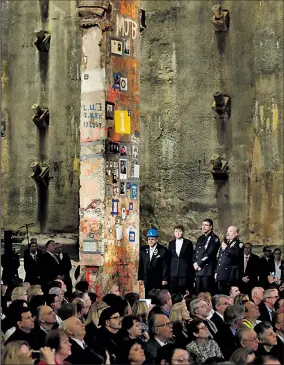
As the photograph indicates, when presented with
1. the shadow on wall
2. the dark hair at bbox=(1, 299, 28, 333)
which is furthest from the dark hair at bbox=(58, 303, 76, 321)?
the shadow on wall

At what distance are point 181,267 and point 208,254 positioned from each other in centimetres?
42

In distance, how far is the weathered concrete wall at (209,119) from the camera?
18.8 m

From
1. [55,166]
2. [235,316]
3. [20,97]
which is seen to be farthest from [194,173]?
[235,316]

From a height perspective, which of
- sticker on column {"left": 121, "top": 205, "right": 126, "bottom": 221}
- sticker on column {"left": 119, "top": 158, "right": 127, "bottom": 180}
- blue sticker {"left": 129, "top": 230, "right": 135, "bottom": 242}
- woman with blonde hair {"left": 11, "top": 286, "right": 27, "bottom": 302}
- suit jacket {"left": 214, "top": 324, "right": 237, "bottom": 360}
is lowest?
suit jacket {"left": 214, "top": 324, "right": 237, "bottom": 360}

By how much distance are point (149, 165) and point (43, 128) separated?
2551 millimetres

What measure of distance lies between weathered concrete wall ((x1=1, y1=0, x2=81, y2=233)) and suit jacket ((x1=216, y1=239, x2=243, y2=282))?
25.4 feet

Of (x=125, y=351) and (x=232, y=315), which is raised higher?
(x=232, y=315)

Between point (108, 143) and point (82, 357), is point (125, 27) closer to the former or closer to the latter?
point (108, 143)

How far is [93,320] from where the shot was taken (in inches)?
361

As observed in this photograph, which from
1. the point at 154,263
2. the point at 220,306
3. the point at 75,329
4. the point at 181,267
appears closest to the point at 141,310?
the point at 220,306

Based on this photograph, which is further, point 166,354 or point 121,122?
point 121,122

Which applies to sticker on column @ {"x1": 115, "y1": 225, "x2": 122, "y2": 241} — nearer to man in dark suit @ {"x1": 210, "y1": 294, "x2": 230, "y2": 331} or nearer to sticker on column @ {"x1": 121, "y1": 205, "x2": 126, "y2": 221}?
sticker on column @ {"x1": 121, "y1": 205, "x2": 126, "y2": 221}

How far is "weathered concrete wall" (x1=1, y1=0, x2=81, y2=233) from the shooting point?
824 inches

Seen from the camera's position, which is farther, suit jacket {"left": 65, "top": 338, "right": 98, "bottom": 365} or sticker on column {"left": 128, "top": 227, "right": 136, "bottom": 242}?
sticker on column {"left": 128, "top": 227, "right": 136, "bottom": 242}
